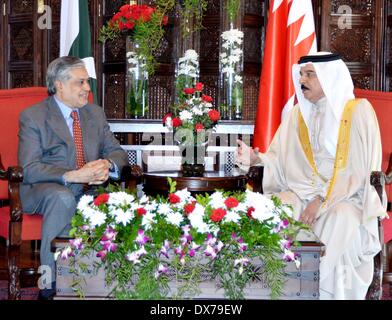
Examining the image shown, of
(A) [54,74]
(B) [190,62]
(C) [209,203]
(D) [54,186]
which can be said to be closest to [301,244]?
(C) [209,203]

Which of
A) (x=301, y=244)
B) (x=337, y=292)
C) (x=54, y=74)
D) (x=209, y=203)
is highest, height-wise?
(x=54, y=74)

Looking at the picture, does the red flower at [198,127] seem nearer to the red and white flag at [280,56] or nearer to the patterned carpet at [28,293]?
the red and white flag at [280,56]

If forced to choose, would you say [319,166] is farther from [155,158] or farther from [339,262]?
[155,158]

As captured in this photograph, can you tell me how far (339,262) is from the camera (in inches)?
129

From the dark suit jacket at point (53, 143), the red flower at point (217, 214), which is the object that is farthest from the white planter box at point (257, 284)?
the dark suit jacket at point (53, 143)

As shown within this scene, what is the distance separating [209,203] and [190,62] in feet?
8.48

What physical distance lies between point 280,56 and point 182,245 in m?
2.98

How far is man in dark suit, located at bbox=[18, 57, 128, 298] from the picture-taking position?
3.47 metres

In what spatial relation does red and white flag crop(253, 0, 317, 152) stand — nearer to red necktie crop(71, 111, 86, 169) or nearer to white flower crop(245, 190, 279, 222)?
red necktie crop(71, 111, 86, 169)

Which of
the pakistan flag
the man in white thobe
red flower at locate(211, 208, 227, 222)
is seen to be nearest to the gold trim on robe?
the man in white thobe

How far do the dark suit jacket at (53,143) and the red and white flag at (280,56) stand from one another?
141 cm

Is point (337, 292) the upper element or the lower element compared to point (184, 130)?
lower

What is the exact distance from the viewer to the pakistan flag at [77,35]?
5.39 m

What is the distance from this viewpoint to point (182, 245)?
2.43 m
